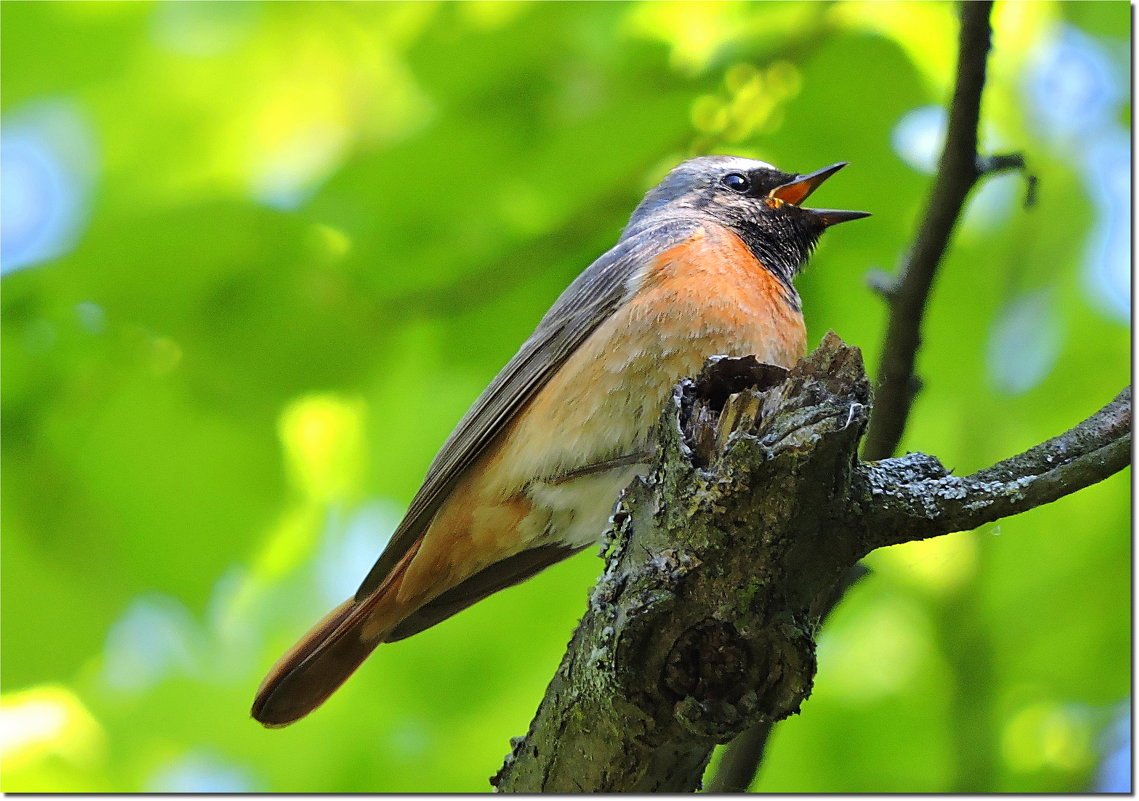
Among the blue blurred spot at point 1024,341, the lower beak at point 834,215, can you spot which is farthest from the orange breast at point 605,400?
the blue blurred spot at point 1024,341

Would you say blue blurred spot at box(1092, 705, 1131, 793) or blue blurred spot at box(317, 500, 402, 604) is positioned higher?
blue blurred spot at box(317, 500, 402, 604)

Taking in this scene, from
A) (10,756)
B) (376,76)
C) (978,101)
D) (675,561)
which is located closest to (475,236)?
(376,76)

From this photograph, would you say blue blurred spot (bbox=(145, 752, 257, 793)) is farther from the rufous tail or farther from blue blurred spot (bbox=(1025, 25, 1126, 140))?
blue blurred spot (bbox=(1025, 25, 1126, 140))

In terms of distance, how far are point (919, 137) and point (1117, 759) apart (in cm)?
168

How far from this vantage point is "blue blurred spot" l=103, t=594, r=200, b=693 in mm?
2955

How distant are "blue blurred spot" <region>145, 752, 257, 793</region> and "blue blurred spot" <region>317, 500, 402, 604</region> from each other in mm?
592

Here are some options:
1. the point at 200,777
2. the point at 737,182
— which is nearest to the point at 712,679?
the point at 200,777

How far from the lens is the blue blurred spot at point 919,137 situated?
9.80 feet

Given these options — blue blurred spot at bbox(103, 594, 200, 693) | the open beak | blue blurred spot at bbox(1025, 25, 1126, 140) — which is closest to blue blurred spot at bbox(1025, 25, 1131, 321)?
blue blurred spot at bbox(1025, 25, 1126, 140)

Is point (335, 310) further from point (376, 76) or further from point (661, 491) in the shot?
point (661, 491)

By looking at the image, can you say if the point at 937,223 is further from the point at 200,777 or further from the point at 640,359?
the point at 200,777

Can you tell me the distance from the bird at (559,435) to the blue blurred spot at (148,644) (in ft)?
1.18

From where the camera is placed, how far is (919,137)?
3041mm

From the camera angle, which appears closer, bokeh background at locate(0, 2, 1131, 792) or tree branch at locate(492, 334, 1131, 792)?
tree branch at locate(492, 334, 1131, 792)
